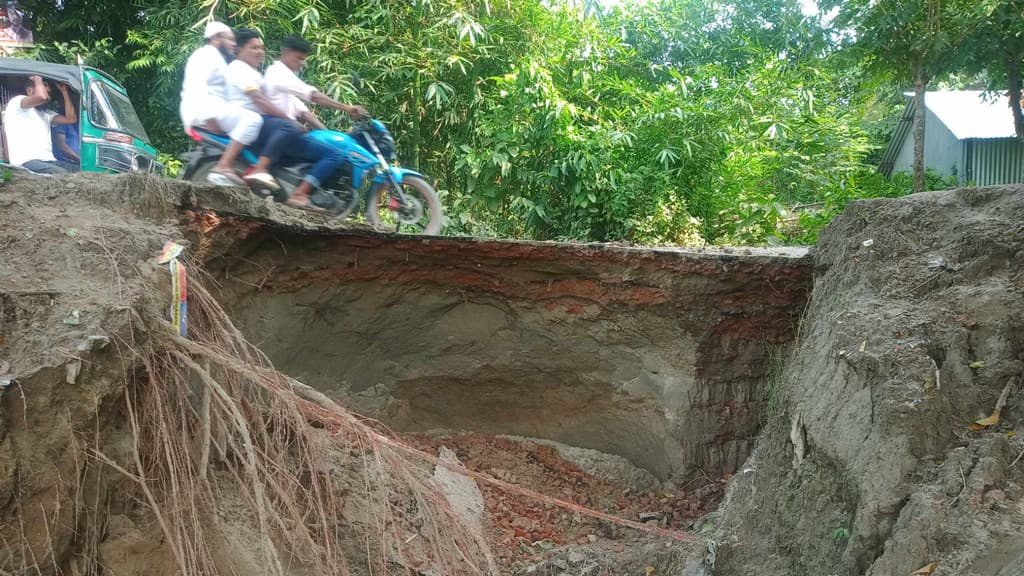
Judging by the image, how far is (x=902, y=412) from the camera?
3.14 metres

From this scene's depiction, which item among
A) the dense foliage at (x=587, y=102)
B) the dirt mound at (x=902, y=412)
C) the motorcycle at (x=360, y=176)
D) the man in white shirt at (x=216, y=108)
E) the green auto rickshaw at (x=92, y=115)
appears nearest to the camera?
the dirt mound at (x=902, y=412)

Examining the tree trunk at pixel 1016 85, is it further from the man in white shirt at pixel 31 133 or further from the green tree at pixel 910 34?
the man in white shirt at pixel 31 133

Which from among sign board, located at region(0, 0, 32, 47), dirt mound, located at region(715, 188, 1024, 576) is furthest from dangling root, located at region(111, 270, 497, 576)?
sign board, located at region(0, 0, 32, 47)

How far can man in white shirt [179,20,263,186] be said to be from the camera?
17.5ft

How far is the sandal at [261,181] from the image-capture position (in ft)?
17.4

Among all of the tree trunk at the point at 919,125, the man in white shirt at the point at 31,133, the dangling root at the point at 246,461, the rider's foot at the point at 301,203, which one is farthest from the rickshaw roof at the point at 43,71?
the tree trunk at the point at 919,125

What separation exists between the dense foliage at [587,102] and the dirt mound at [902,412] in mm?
4088

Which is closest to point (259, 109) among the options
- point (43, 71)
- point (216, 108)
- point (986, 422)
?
point (216, 108)

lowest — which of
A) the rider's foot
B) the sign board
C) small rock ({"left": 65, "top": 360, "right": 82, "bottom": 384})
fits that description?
small rock ({"left": 65, "top": 360, "right": 82, "bottom": 384})

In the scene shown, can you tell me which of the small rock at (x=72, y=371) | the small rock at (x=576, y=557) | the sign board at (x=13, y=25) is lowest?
the small rock at (x=576, y=557)

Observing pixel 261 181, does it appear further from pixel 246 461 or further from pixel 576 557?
pixel 576 557

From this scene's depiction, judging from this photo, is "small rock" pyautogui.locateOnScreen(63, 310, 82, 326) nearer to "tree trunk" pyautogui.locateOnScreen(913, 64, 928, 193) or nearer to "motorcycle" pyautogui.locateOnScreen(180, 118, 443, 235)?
"motorcycle" pyautogui.locateOnScreen(180, 118, 443, 235)

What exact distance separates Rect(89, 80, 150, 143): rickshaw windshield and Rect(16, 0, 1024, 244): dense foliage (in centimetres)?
179

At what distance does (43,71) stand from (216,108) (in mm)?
3125
